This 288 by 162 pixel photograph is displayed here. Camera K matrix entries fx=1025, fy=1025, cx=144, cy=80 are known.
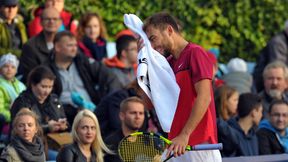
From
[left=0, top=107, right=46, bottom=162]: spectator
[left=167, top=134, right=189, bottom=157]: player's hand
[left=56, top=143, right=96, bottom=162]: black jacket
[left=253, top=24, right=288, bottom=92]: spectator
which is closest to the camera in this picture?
[left=167, top=134, right=189, bottom=157]: player's hand

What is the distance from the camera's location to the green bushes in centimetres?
1552

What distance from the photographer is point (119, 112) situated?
11.4 metres

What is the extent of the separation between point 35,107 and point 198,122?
13.3 feet

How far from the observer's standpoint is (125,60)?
13039 millimetres

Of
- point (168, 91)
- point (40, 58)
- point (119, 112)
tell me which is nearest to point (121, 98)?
point (119, 112)

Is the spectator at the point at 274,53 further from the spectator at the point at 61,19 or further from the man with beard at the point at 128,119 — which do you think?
the man with beard at the point at 128,119

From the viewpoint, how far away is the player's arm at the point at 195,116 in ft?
24.3

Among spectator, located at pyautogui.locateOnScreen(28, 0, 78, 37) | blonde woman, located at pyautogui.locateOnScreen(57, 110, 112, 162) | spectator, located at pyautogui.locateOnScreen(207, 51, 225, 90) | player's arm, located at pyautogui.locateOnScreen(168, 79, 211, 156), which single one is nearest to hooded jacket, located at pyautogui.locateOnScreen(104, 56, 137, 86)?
spectator, located at pyautogui.locateOnScreen(28, 0, 78, 37)

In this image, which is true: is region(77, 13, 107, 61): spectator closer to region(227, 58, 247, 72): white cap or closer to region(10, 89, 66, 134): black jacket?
region(227, 58, 247, 72): white cap

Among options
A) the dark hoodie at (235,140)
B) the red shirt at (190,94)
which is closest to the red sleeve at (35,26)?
the dark hoodie at (235,140)

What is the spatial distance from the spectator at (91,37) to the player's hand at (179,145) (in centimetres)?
603

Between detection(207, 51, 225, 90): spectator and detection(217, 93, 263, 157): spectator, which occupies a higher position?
detection(207, 51, 225, 90): spectator

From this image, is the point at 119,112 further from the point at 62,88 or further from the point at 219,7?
the point at 219,7

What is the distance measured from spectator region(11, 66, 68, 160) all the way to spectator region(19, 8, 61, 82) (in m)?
0.93
